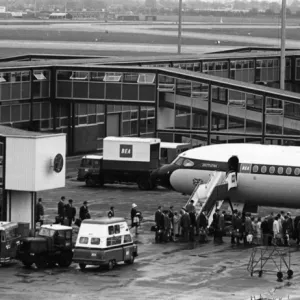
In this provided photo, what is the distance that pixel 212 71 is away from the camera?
100 m

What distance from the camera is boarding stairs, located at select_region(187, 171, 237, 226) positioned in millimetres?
58125

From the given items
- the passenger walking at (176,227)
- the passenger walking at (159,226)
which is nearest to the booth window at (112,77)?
the passenger walking at (176,227)

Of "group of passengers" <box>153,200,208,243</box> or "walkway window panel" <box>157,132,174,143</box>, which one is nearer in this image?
"group of passengers" <box>153,200,208,243</box>

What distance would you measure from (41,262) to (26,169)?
5.01 meters

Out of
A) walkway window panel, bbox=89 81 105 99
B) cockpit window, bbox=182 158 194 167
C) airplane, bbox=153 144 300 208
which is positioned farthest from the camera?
walkway window panel, bbox=89 81 105 99

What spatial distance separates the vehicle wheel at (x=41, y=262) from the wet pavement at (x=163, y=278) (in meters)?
0.29

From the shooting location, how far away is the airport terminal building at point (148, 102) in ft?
247

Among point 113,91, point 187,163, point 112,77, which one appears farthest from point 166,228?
point 112,77

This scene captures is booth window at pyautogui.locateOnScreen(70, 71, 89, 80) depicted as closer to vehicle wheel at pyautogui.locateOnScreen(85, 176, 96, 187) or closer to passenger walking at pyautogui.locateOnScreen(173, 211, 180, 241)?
vehicle wheel at pyautogui.locateOnScreen(85, 176, 96, 187)

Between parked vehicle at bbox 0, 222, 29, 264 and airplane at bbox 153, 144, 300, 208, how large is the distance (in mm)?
14861

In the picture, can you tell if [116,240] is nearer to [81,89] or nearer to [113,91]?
[113,91]

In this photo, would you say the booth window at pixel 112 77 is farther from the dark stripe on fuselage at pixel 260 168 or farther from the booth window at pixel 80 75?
the dark stripe on fuselage at pixel 260 168

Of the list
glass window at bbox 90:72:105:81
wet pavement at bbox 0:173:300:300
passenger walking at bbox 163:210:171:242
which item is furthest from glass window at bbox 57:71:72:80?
passenger walking at bbox 163:210:171:242

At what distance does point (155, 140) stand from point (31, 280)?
29431 mm
